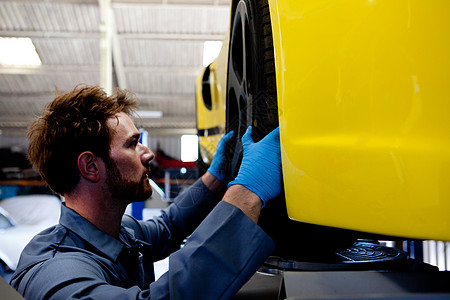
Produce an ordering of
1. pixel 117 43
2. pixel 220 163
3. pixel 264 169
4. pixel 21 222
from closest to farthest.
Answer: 1. pixel 264 169
2. pixel 220 163
3. pixel 21 222
4. pixel 117 43

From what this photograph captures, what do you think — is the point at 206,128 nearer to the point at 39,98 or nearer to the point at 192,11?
the point at 192,11

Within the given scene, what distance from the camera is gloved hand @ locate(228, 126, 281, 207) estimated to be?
87 cm

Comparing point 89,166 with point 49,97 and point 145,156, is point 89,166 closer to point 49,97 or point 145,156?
point 145,156

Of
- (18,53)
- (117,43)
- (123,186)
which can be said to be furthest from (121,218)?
(18,53)

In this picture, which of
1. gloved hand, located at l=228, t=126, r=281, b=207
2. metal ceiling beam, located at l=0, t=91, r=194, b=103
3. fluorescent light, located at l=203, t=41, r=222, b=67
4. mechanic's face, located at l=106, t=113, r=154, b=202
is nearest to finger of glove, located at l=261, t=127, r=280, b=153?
gloved hand, located at l=228, t=126, r=281, b=207

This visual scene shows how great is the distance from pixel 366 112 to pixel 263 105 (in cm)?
28

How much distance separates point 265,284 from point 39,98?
11386 mm

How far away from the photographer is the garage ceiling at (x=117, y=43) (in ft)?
27.0

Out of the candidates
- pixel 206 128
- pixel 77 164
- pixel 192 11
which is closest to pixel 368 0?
pixel 77 164

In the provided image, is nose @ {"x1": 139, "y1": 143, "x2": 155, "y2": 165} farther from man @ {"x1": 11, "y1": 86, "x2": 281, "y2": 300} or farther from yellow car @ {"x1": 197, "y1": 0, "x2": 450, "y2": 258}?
yellow car @ {"x1": 197, "y1": 0, "x2": 450, "y2": 258}

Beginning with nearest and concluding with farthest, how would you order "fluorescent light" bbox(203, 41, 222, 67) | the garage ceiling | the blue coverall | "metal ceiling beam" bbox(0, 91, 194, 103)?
the blue coverall, the garage ceiling, "fluorescent light" bbox(203, 41, 222, 67), "metal ceiling beam" bbox(0, 91, 194, 103)

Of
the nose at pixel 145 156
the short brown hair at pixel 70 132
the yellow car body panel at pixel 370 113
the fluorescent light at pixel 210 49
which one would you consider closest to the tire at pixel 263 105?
the yellow car body panel at pixel 370 113

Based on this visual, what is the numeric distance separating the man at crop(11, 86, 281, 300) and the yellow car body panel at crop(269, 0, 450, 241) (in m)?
0.14

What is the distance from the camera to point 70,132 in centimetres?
121
